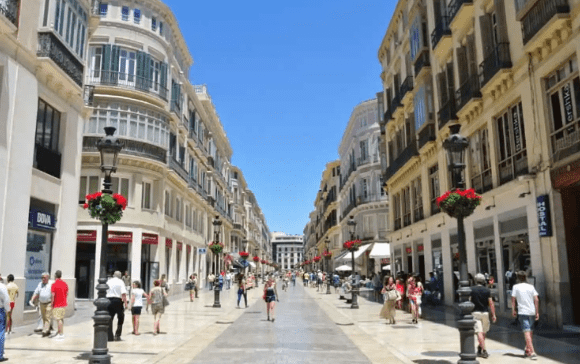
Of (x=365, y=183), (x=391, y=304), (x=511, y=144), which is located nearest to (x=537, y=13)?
(x=511, y=144)

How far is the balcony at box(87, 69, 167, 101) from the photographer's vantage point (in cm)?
2790

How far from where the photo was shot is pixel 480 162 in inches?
744

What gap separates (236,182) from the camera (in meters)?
76.6

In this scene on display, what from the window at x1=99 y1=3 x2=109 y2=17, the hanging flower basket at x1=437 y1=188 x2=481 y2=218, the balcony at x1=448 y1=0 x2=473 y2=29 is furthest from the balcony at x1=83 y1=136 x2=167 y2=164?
the hanging flower basket at x1=437 y1=188 x2=481 y2=218

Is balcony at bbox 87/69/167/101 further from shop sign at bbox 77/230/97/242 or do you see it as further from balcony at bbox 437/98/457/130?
balcony at bbox 437/98/457/130

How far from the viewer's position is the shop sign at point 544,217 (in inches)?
534

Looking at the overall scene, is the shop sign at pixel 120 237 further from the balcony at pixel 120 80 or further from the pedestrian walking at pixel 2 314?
the pedestrian walking at pixel 2 314

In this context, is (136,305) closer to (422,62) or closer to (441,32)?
(441,32)

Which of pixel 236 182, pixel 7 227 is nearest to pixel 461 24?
pixel 7 227

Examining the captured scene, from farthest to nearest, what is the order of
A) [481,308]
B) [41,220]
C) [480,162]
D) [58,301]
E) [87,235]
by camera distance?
1. [87,235]
2. [480,162]
3. [41,220]
4. [58,301]
5. [481,308]

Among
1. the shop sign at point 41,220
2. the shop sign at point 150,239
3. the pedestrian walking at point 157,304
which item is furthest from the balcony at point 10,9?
the shop sign at point 150,239

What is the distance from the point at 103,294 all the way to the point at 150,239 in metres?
20.4

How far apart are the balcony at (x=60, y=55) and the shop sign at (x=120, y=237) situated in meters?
11.5

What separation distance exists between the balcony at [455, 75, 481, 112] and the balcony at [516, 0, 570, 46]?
358cm
